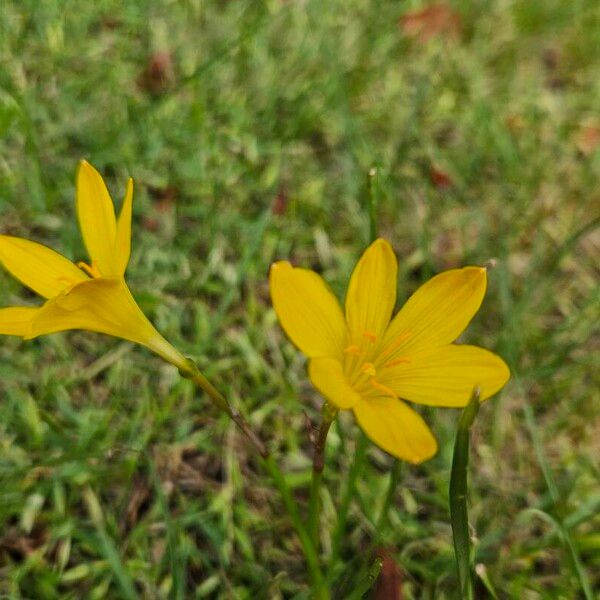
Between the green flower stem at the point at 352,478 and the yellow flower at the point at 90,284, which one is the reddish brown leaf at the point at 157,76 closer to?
the yellow flower at the point at 90,284

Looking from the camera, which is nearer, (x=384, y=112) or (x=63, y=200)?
(x=63, y=200)

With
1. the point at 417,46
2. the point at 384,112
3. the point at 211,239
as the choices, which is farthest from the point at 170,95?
the point at 417,46

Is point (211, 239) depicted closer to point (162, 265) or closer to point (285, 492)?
point (162, 265)

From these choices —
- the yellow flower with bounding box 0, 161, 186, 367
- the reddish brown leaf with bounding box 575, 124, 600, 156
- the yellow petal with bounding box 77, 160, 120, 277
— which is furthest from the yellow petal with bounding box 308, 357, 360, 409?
the reddish brown leaf with bounding box 575, 124, 600, 156

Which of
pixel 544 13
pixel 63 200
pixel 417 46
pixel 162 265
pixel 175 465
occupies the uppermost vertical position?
pixel 544 13

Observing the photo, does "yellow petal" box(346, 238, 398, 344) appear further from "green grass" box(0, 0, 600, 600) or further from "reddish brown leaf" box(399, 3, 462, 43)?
"reddish brown leaf" box(399, 3, 462, 43)

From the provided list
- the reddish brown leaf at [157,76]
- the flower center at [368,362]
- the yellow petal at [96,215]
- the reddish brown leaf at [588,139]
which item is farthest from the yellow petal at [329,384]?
the reddish brown leaf at [588,139]
